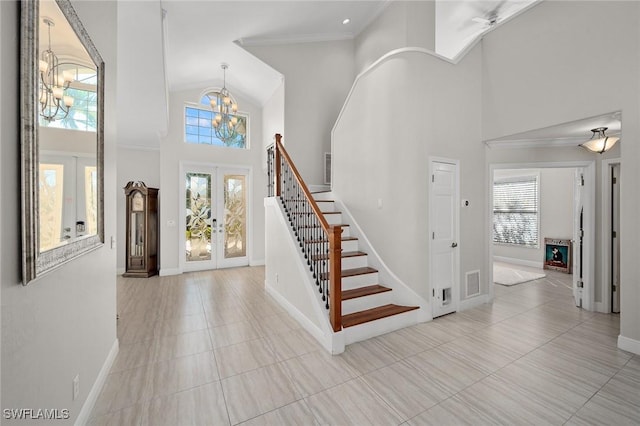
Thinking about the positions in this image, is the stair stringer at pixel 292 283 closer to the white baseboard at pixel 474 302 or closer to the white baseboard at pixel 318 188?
the white baseboard at pixel 318 188

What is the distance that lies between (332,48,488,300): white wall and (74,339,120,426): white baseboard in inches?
129

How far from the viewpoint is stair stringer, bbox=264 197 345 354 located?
9.45ft

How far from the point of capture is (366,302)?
3.40 meters

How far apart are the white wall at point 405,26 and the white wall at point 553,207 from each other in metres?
4.72

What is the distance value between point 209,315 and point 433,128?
161 inches

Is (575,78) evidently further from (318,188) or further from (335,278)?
(318,188)

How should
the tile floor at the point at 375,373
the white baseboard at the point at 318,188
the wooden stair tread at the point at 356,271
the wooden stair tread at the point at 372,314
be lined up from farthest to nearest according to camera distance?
1. the white baseboard at the point at 318,188
2. the wooden stair tread at the point at 356,271
3. the wooden stair tread at the point at 372,314
4. the tile floor at the point at 375,373

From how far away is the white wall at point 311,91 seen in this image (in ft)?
18.5

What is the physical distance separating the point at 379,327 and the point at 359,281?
0.69 meters

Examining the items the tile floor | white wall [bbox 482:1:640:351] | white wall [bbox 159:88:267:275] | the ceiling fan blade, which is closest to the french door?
white wall [bbox 159:88:267:275]

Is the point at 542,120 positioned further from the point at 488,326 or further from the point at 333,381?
the point at 333,381

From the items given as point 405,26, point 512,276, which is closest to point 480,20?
point 405,26

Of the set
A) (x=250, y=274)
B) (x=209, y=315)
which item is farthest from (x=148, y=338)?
(x=250, y=274)

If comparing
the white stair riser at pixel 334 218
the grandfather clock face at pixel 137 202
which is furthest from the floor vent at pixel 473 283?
the grandfather clock face at pixel 137 202
